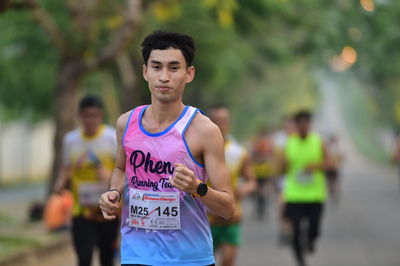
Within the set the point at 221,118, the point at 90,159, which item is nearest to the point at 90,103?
the point at 90,159

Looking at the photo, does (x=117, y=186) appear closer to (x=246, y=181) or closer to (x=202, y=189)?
(x=202, y=189)

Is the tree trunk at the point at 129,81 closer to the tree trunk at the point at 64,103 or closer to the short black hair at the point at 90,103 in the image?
the tree trunk at the point at 64,103

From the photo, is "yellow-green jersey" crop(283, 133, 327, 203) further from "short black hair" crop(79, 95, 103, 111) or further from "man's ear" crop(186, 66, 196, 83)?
"man's ear" crop(186, 66, 196, 83)

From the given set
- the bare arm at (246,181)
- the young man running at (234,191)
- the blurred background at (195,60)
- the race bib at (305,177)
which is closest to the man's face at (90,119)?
the blurred background at (195,60)

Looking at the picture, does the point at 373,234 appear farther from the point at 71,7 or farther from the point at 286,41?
the point at 286,41

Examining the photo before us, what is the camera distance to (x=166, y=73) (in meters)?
4.63

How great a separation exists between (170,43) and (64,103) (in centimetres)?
1286

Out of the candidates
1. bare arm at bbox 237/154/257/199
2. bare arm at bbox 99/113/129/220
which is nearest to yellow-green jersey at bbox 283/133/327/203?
bare arm at bbox 237/154/257/199

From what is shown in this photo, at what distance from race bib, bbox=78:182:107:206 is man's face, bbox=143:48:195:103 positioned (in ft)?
11.9

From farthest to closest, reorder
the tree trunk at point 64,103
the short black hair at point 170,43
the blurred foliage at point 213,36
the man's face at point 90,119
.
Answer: the blurred foliage at point 213,36 → the tree trunk at point 64,103 → the man's face at point 90,119 → the short black hair at point 170,43

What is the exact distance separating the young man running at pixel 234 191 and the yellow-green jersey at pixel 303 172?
4.72 feet

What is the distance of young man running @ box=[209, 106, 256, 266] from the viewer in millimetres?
8383

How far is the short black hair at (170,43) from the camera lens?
15.4 feet

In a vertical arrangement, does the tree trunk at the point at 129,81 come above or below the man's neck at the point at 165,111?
above
